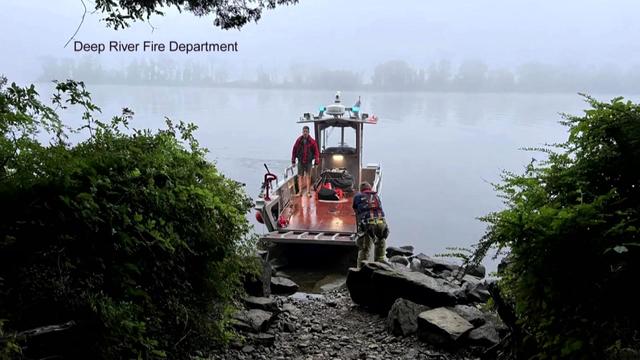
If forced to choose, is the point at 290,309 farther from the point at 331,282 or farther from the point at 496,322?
the point at 331,282

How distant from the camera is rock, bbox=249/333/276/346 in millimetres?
5344

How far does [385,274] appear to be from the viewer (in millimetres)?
6945

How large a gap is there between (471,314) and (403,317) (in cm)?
78

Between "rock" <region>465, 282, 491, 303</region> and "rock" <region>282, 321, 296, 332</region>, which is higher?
"rock" <region>282, 321, 296, 332</region>

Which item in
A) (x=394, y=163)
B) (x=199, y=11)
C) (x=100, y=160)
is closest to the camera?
(x=100, y=160)

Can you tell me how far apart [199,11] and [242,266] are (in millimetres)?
2584

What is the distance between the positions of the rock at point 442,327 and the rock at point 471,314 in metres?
0.16

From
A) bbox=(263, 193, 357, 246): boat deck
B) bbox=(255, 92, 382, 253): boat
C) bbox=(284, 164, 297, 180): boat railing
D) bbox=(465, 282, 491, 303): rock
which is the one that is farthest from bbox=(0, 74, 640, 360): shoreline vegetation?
bbox=(284, 164, 297, 180): boat railing

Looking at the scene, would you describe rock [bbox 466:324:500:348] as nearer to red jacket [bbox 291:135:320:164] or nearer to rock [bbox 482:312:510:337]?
rock [bbox 482:312:510:337]

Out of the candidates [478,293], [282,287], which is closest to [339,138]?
[282,287]

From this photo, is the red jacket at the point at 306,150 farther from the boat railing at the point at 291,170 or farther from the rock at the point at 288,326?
the rock at the point at 288,326

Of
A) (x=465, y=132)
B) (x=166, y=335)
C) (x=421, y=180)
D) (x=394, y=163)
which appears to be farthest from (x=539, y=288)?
(x=465, y=132)

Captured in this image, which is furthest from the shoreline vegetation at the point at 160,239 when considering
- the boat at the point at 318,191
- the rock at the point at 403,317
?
the boat at the point at 318,191

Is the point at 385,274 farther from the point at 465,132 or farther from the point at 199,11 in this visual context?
the point at 465,132
